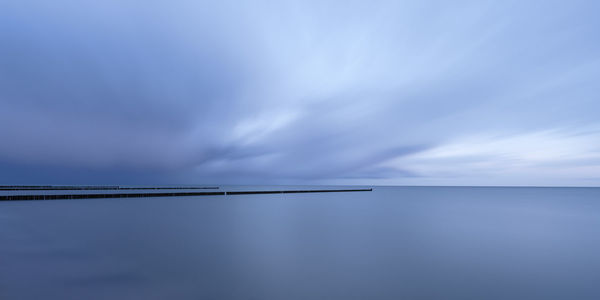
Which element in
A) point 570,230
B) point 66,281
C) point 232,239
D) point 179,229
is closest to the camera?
point 66,281

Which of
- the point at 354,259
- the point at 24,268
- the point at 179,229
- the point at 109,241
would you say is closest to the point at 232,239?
the point at 179,229

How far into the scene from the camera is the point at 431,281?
41.8ft

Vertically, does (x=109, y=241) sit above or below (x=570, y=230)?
above

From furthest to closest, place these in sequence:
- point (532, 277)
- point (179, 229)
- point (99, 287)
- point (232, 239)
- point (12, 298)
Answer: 1. point (179, 229)
2. point (232, 239)
3. point (532, 277)
4. point (99, 287)
5. point (12, 298)

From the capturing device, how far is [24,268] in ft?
46.4

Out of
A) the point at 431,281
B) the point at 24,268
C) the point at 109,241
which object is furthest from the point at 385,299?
the point at 109,241

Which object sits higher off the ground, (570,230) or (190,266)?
(190,266)

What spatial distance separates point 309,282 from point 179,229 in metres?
17.5

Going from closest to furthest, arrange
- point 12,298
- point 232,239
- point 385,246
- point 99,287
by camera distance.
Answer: point 12,298 → point 99,287 → point 385,246 → point 232,239

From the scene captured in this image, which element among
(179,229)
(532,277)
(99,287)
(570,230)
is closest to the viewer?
(99,287)

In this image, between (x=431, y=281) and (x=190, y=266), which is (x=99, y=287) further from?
(x=431, y=281)

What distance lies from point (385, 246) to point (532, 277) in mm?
8272

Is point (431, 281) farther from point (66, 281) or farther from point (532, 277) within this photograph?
point (66, 281)

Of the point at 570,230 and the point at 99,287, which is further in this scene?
the point at 570,230
